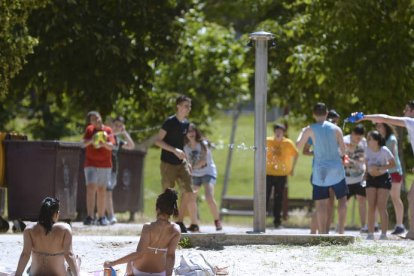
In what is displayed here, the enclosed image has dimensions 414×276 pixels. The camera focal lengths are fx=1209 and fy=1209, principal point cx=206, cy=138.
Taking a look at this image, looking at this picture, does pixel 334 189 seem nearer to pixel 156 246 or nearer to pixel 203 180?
pixel 203 180

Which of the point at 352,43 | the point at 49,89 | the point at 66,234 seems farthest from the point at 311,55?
the point at 66,234

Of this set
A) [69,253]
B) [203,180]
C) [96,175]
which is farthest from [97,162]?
[69,253]

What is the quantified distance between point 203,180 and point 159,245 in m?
7.13

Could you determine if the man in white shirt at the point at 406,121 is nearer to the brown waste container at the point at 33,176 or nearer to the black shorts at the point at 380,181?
the black shorts at the point at 380,181

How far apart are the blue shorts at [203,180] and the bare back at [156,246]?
23.1 ft

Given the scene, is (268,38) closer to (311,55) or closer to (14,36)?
(14,36)

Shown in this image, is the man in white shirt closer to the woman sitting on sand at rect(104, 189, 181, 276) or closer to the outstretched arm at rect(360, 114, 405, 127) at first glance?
the outstretched arm at rect(360, 114, 405, 127)

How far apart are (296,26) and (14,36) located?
9.19 metres

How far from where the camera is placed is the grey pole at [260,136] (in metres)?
14.0

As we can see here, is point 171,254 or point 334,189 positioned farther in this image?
point 334,189

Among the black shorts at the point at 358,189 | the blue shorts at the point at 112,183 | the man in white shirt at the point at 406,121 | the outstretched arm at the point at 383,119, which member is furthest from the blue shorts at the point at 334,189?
the blue shorts at the point at 112,183

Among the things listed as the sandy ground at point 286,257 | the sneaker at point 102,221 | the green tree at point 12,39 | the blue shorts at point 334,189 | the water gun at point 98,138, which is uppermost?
the green tree at point 12,39

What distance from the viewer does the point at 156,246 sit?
1062cm

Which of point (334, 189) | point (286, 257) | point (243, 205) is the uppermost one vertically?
point (334, 189)
